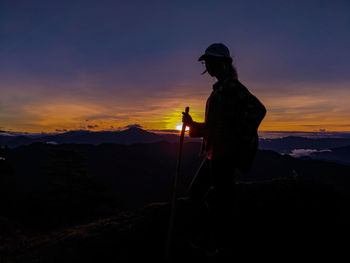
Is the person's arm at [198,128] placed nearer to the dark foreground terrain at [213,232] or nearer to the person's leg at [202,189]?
the person's leg at [202,189]

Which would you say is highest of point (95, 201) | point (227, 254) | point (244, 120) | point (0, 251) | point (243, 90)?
point (243, 90)

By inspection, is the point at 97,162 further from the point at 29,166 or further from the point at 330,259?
the point at 330,259

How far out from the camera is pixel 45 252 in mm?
4547

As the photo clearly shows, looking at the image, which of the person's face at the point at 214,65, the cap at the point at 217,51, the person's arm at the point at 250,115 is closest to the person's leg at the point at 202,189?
the person's arm at the point at 250,115

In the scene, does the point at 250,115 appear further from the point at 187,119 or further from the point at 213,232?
the point at 213,232

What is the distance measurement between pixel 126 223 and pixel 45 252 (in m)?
1.80

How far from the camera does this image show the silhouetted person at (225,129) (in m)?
3.07

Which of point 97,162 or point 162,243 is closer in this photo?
point 162,243

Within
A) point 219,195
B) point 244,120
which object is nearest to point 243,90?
point 244,120

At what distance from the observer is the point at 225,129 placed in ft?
10.4

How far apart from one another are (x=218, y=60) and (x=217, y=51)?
127 mm

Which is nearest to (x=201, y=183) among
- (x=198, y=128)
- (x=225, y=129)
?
(x=198, y=128)

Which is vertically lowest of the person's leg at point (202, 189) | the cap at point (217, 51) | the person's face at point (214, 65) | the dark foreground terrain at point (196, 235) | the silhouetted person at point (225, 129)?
the dark foreground terrain at point (196, 235)

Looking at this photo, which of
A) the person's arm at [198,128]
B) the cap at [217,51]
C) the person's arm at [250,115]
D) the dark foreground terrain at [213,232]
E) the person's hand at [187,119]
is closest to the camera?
the person's arm at [250,115]
